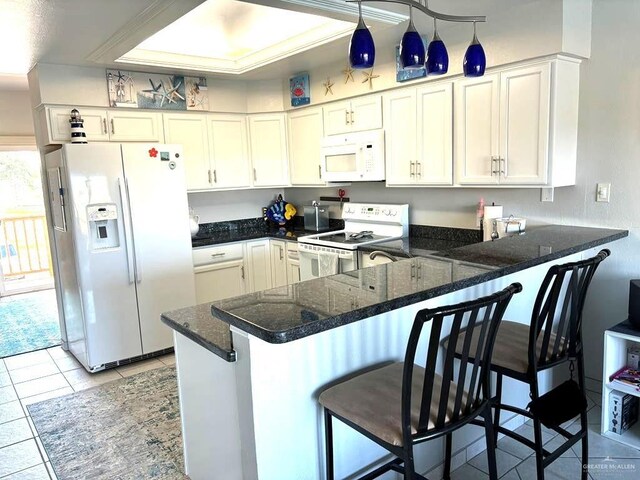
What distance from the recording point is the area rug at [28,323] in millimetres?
4273

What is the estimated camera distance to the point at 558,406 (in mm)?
1883

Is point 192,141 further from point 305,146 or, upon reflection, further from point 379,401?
point 379,401

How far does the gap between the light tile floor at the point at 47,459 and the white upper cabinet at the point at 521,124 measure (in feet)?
4.78

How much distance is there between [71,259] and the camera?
355 centimetres

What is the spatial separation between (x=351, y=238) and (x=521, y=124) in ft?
5.11

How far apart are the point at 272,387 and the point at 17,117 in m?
5.57

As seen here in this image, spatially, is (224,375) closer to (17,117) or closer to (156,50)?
(156,50)

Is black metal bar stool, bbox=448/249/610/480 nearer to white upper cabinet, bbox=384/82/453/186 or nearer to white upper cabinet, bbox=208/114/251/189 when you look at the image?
white upper cabinet, bbox=384/82/453/186

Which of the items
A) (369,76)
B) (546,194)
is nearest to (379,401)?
(546,194)

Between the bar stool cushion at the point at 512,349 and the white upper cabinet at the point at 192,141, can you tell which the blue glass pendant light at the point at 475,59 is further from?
the white upper cabinet at the point at 192,141

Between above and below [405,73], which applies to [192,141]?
below

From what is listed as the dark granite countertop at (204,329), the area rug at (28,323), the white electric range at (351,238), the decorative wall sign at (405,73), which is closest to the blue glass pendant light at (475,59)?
the decorative wall sign at (405,73)

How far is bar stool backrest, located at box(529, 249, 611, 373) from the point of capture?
5.76 feet

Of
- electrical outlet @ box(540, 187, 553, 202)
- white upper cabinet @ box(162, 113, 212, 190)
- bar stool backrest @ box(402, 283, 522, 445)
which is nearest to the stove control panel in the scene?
electrical outlet @ box(540, 187, 553, 202)
